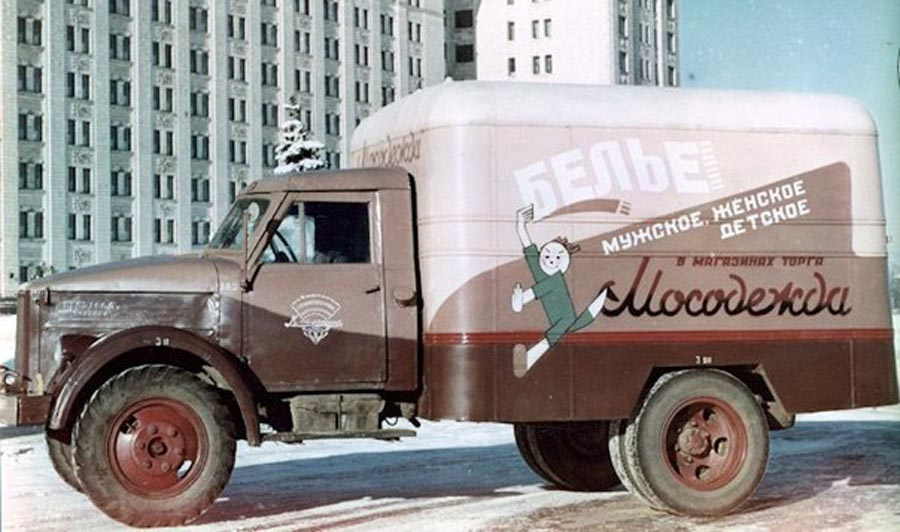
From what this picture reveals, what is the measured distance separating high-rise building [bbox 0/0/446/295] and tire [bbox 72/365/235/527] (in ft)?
264

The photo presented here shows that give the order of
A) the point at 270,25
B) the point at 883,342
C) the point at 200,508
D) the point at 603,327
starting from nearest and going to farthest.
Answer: the point at 200,508, the point at 603,327, the point at 883,342, the point at 270,25

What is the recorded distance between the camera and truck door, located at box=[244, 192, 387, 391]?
36.0 ft

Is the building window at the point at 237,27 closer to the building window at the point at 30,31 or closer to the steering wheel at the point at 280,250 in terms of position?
A: the building window at the point at 30,31

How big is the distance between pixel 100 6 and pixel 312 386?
8968 cm

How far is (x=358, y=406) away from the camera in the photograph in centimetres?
1117

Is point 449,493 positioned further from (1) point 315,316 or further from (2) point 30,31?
(2) point 30,31

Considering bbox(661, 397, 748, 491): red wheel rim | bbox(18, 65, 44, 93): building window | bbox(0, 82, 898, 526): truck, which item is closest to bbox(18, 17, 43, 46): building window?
bbox(18, 65, 44, 93): building window

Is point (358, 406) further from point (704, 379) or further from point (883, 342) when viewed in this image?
point (883, 342)

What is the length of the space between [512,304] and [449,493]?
2501 mm

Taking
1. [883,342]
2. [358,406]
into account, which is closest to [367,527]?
[358,406]

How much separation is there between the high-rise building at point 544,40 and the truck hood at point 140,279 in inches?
4924

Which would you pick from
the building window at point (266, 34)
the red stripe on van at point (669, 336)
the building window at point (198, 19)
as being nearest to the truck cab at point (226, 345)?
the red stripe on van at point (669, 336)

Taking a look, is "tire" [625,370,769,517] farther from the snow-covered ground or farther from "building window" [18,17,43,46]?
"building window" [18,17,43,46]

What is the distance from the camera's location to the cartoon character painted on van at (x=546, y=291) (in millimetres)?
11125
